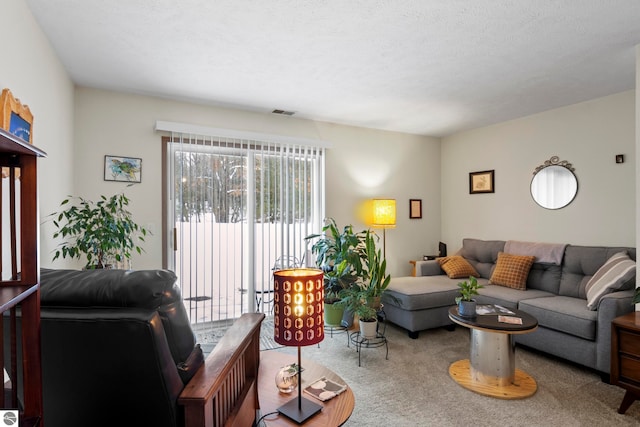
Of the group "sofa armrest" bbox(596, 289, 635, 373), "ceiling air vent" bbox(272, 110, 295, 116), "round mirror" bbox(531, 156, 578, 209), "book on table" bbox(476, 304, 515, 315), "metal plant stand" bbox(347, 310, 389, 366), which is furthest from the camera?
"ceiling air vent" bbox(272, 110, 295, 116)

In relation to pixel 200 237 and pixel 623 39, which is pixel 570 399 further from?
pixel 200 237

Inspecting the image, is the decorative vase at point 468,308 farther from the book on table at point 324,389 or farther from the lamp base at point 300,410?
the lamp base at point 300,410

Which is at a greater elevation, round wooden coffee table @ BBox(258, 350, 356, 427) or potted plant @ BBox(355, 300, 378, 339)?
round wooden coffee table @ BBox(258, 350, 356, 427)

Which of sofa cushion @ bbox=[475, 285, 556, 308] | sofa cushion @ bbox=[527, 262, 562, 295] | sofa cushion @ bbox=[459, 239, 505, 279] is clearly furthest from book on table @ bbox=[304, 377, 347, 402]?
sofa cushion @ bbox=[459, 239, 505, 279]

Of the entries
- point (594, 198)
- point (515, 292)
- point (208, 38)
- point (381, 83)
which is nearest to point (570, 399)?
point (515, 292)

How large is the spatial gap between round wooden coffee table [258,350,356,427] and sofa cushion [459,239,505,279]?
3.12 m

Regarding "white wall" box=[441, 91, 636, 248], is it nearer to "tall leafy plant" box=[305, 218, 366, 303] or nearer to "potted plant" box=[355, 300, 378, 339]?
"tall leafy plant" box=[305, 218, 366, 303]

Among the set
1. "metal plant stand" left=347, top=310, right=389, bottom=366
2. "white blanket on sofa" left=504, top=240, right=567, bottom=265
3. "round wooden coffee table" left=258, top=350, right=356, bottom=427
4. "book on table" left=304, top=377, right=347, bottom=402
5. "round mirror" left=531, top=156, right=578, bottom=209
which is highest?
"round mirror" left=531, top=156, right=578, bottom=209

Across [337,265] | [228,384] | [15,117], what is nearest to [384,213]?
[337,265]

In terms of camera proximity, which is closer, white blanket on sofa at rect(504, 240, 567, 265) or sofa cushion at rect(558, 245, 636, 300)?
sofa cushion at rect(558, 245, 636, 300)

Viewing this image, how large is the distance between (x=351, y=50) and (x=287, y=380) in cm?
222

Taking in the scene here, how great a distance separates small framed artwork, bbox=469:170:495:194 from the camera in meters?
4.65

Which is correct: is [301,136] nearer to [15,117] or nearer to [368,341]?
[368,341]

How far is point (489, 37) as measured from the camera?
2.38 metres
